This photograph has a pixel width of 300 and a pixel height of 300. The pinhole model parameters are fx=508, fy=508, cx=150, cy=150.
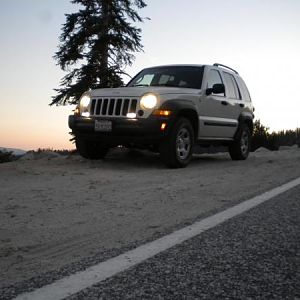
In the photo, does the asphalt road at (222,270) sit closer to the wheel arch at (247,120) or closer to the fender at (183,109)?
the fender at (183,109)

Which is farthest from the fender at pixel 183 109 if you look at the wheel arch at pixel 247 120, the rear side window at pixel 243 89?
the rear side window at pixel 243 89

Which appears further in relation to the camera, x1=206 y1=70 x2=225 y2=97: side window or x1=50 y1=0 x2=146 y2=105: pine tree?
x1=50 y1=0 x2=146 y2=105: pine tree

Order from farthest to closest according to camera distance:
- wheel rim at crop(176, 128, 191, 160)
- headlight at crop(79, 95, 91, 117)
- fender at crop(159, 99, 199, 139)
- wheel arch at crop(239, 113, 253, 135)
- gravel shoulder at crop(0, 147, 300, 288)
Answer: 1. wheel arch at crop(239, 113, 253, 135)
2. headlight at crop(79, 95, 91, 117)
3. wheel rim at crop(176, 128, 191, 160)
4. fender at crop(159, 99, 199, 139)
5. gravel shoulder at crop(0, 147, 300, 288)

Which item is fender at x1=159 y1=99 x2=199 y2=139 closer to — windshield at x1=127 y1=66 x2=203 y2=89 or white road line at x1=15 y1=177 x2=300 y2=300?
windshield at x1=127 y1=66 x2=203 y2=89

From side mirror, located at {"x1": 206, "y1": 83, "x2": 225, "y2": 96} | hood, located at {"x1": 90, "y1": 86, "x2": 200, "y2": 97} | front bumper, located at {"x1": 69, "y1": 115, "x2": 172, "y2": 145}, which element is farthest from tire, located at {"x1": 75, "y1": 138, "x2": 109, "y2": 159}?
side mirror, located at {"x1": 206, "y1": 83, "x2": 225, "y2": 96}

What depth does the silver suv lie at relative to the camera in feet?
28.7

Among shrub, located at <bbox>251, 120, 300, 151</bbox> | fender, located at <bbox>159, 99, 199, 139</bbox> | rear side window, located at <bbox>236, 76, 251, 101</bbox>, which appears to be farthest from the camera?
shrub, located at <bbox>251, 120, 300, 151</bbox>

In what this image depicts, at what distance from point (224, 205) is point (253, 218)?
0.76 metres

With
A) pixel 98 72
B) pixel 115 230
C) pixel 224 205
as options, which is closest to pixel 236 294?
pixel 115 230

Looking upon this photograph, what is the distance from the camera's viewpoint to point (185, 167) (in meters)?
9.55

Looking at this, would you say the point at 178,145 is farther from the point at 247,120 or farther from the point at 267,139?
the point at 267,139

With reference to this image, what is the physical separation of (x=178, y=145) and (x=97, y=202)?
3812mm

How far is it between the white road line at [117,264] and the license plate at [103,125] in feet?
13.8

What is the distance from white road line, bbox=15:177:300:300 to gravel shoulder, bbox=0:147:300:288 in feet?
0.51
